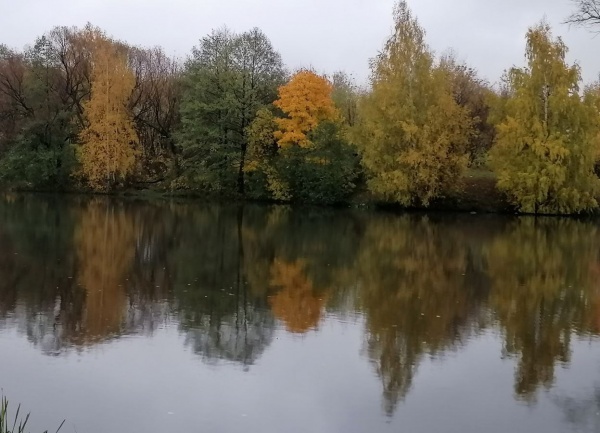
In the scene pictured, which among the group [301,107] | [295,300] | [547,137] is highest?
[301,107]

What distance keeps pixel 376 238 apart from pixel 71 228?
10.8m

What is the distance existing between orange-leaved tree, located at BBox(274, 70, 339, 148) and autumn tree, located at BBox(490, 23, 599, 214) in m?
11.0

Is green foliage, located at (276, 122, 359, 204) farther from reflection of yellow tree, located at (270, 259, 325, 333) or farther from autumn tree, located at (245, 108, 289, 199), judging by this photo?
reflection of yellow tree, located at (270, 259, 325, 333)

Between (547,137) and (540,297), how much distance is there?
82.1 ft

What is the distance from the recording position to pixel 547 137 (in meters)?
37.4

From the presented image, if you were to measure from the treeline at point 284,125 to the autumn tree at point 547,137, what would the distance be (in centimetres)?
Result: 7

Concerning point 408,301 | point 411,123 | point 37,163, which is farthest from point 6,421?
point 37,163

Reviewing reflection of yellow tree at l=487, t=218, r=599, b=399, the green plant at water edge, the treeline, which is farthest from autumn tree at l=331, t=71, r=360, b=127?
the green plant at water edge

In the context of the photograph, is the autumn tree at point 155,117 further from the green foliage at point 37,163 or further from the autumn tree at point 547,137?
the autumn tree at point 547,137

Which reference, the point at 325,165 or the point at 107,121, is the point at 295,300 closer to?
the point at 325,165

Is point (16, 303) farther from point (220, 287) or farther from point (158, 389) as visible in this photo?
point (158, 389)

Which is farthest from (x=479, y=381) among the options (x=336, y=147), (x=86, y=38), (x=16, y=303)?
(x=86, y=38)

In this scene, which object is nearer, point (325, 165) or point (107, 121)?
point (325, 165)

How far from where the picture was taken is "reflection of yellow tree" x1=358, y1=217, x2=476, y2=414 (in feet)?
31.8
